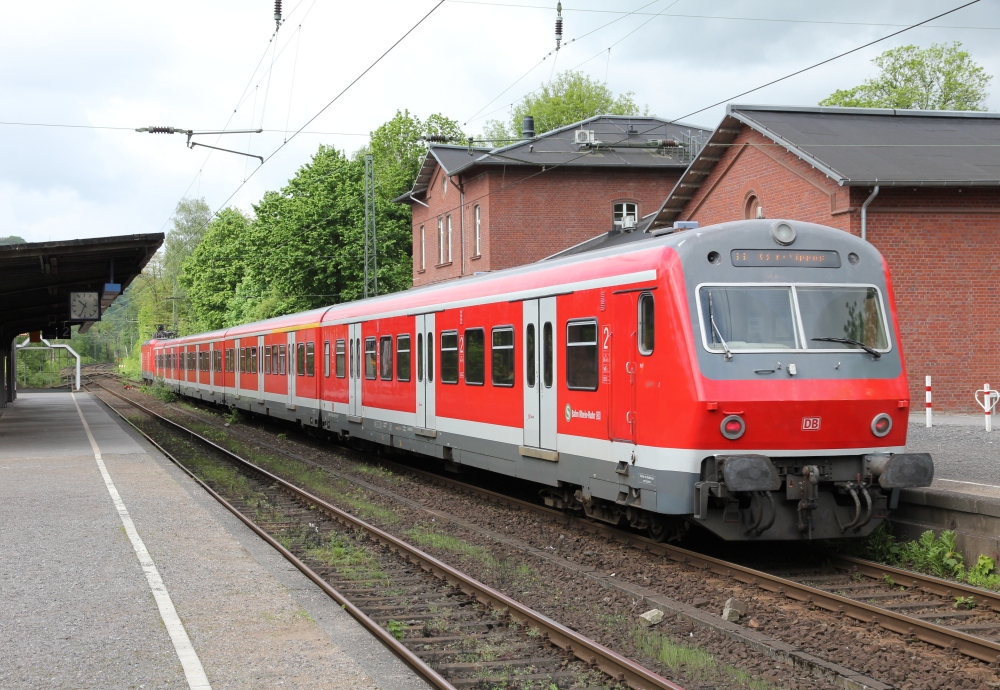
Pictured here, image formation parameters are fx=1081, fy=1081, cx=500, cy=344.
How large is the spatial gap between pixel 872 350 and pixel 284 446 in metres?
16.1

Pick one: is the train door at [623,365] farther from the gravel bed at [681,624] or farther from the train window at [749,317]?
the gravel bed at [681,624]

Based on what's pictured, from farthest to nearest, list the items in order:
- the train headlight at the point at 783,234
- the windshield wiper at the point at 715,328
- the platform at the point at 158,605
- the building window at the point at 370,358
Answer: the building window at the point at 370,358, the train headlight at the point at 783,234, the windshield wiper at the point at 715,328, the platform at the point at 158,605

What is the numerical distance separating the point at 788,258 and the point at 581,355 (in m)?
2.21

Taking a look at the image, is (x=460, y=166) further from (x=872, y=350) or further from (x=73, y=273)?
(x=872, y=350)

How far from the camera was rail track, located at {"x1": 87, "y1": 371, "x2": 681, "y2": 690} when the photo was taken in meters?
6.20

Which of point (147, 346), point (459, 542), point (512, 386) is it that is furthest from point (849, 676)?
point (147, 346)

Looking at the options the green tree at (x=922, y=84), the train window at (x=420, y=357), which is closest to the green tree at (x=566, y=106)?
the green tree at (x=922, y=84)

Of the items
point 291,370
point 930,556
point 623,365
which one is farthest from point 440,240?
point 930,556

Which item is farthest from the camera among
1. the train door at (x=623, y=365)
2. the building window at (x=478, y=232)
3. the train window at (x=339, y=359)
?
the building window at (x=478, y=232)

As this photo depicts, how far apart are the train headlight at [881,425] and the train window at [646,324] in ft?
6.49

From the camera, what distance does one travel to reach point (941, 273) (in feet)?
67.9

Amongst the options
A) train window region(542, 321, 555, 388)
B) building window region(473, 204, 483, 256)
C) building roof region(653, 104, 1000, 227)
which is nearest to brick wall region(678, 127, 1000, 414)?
building roof region(653, 104, 1000, 227)

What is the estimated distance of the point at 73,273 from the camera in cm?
2405

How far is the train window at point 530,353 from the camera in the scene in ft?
38.0
